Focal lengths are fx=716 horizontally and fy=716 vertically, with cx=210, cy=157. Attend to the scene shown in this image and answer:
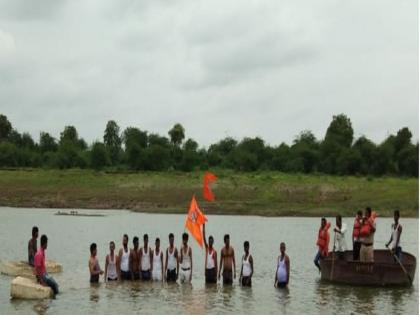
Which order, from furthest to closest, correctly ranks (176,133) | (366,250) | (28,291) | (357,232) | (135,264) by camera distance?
(176,133), (357,232), (366,250), (135,264), (28,291)

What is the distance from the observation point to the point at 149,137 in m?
142

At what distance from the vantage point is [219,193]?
81.8m

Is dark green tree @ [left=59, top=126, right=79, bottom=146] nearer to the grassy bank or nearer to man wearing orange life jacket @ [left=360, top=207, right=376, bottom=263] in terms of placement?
the grassy bank

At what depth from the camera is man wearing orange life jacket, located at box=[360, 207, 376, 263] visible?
25891 millimetres

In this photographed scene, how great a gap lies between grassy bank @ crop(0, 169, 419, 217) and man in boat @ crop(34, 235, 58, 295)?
5183 centimetres

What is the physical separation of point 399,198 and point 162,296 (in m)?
58.1

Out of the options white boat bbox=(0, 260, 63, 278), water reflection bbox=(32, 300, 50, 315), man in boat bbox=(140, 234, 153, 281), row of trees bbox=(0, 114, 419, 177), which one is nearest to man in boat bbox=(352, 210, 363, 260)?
man in boat bbox=(140, 234, 153, 281)

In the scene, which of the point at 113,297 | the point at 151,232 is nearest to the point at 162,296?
the point at 113,297

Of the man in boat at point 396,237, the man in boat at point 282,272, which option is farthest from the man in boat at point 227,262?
the man in boat at point 396,237

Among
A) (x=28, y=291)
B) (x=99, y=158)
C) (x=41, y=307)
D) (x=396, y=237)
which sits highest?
(x=99, y=158)

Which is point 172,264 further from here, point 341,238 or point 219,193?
point 219,193

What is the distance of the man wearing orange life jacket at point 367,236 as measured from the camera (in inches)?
1019

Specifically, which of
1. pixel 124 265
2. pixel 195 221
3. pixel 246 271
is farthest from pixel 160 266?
pixel 246 271

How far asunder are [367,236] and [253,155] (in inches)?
4091
